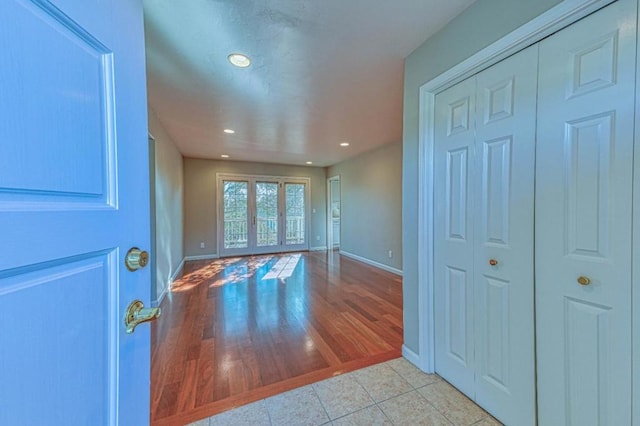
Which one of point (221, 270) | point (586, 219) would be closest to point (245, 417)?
point (586, 219)

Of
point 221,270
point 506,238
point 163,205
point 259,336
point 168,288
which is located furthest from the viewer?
point 221,270

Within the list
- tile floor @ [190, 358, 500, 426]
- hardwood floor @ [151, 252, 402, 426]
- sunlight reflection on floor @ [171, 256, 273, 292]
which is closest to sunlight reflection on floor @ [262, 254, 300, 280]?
hardwood floor @ [151, 252, 402, 426]

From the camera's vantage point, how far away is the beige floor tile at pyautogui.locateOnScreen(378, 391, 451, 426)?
135 cm

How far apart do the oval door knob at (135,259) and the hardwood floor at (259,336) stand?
122cm

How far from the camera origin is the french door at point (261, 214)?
5984 millimetres

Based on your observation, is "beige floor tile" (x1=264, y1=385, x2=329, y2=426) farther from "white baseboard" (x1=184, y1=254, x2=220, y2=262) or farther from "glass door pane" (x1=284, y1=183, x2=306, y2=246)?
"glass door pane" (x1=284, y1=183, x2=306, y2=246)

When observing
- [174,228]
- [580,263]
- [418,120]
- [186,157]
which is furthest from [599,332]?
[186,157]

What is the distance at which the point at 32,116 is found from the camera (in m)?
0.44

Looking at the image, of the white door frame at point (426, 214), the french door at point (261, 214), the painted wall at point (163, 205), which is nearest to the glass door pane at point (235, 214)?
the french door at point (261, 214)

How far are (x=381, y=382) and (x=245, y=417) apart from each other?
2.85 ft

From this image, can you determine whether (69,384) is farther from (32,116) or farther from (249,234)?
(249,234)

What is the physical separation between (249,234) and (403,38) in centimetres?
535

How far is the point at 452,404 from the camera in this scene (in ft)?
4.77

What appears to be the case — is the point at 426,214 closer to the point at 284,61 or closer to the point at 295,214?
the point at 284,61
